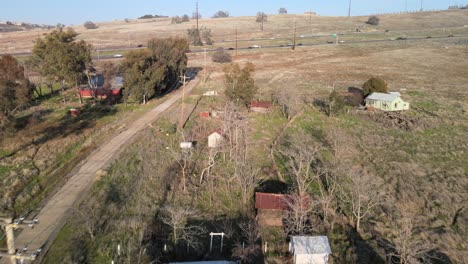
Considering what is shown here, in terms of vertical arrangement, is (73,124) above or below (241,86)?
below

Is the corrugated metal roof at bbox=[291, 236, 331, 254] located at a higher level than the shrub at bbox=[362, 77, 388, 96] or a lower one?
lower

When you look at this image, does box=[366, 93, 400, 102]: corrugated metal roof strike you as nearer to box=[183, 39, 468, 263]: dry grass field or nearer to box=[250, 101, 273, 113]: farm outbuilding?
box=[183, 39, 468, 263]: dry grass field

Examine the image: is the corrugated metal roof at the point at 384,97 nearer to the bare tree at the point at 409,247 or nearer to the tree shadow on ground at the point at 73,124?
the bare tree at the point at 409,247

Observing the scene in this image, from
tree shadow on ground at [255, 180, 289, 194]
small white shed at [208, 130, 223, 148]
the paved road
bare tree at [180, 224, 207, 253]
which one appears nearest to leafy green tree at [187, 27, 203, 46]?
the paved road

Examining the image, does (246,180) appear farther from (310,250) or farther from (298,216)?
(310,250)

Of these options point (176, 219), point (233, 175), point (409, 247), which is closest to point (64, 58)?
point (233, 175)

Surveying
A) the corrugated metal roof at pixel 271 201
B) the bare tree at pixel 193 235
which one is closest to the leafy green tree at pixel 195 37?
the corrugated metal roof at pixel 271 201
